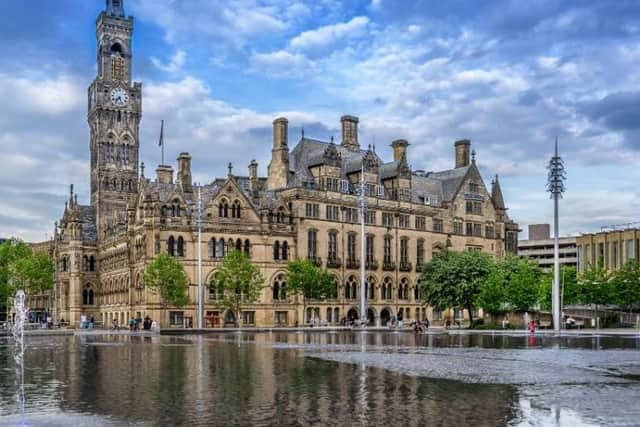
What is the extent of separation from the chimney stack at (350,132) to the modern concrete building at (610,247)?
43.7m

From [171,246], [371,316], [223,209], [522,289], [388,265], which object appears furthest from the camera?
[388,265]

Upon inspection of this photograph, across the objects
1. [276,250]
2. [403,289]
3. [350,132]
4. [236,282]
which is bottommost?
[403,289]

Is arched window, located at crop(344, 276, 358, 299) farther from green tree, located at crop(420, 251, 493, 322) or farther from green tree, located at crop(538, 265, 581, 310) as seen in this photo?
green tree, located at crop(538, 265, 581, 310)

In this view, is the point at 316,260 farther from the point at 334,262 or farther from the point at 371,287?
the point at 371,287

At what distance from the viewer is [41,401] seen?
83.5 feet

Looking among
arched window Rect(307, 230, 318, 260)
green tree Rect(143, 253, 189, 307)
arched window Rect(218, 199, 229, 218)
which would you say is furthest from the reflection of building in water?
arched window Rect(307, 230, 318, 260)

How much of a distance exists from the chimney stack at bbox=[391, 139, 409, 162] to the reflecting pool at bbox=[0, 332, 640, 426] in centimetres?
7642

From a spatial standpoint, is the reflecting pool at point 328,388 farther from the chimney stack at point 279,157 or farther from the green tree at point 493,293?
the chimney stack at point 279,157

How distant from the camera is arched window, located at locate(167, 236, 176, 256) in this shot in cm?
9531

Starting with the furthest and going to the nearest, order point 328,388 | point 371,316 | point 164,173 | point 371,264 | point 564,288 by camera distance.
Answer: point 371,264 < point 371,316 < point 164,173 < point 564,288 < point 328,388

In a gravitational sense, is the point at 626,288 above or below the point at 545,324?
above

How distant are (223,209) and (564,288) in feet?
127

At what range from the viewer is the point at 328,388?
2823 centimetres

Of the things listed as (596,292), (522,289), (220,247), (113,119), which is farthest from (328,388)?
(113,119)
